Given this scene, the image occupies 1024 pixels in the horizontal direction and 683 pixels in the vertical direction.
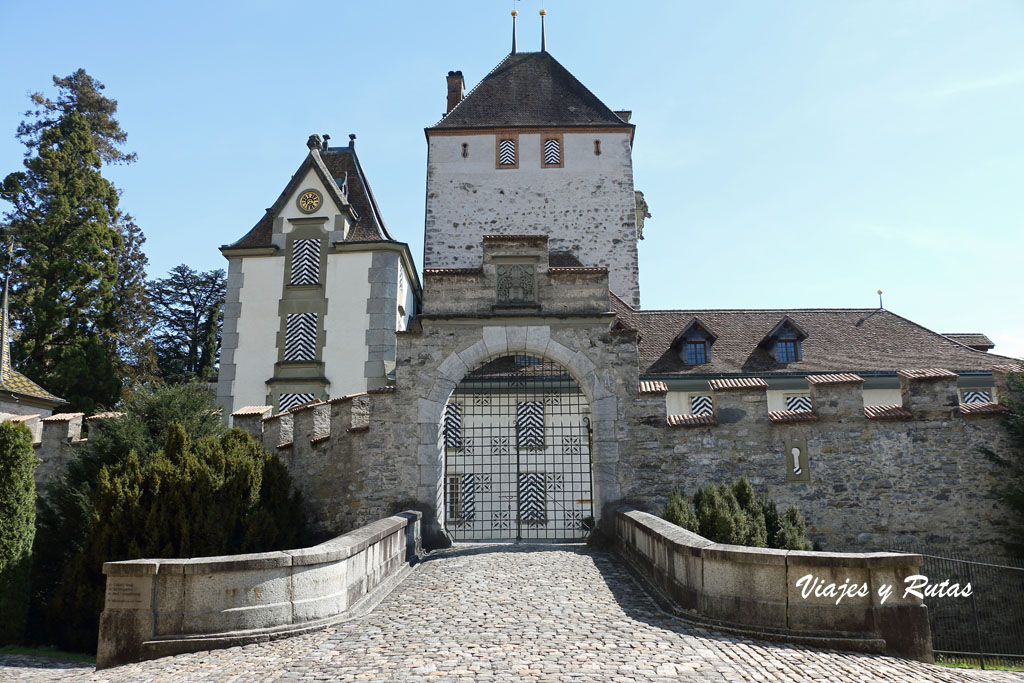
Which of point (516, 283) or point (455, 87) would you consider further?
point (455, 87)

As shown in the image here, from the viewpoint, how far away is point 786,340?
67.1ft

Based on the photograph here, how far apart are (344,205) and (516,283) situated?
10.0 m

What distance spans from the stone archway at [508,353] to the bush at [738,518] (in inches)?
48.9

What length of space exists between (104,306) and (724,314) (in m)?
19.5

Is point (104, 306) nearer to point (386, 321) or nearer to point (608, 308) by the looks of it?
point (386, 321)

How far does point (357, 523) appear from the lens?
12.1 meters

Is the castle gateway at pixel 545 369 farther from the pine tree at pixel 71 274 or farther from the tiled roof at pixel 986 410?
the pine tree at pixel 71 274

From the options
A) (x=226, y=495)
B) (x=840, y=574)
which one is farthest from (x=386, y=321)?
(x=840, y=574)

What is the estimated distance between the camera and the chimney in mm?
29016

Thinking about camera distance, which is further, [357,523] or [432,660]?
[357,523]

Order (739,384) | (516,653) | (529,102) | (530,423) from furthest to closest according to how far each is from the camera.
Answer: (529,102)
(530,423)
(739,384)
(516,653)

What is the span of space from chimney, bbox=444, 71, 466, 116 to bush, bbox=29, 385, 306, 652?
1964cm

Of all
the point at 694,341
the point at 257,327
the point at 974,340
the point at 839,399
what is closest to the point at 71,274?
the point at 257,327

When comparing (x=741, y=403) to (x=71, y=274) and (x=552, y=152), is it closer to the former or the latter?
(x=552, y=152)
